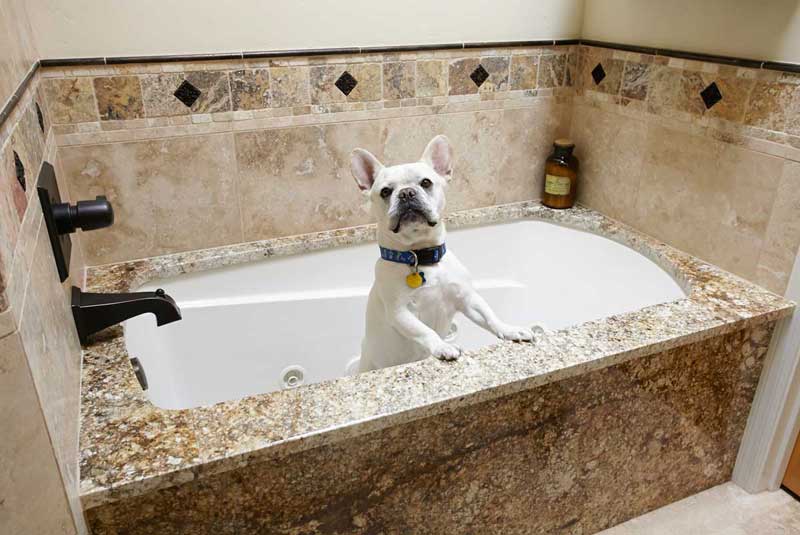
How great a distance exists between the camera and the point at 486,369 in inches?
43.1

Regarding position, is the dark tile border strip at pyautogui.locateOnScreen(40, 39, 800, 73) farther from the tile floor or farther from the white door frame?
the tile floor

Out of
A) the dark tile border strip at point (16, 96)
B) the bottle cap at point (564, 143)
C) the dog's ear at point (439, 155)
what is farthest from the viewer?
the bottle cap at point (564, 143)

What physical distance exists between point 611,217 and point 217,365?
4.19 ft

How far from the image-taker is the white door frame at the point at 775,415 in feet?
4.50

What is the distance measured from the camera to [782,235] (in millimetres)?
1359

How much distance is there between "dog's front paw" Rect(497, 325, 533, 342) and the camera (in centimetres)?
120

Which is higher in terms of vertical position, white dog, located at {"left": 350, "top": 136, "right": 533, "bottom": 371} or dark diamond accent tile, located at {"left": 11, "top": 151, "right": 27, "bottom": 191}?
dark diamond accent tile, located at {"left": 11, "top": 151, "right": 27, "bottom": 191}

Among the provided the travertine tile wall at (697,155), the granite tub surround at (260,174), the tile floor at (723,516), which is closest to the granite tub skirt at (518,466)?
the tile floor at (723,516)

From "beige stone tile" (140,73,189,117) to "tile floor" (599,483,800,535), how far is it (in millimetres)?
1487

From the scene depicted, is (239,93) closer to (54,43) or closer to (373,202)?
(54,43)

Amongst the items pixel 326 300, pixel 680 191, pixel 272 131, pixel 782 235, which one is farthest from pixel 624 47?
pixel 326 300

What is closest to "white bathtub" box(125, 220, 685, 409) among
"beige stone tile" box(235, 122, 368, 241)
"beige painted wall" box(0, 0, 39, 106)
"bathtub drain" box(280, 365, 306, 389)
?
"bathtub drain" box(280, 365, 306, 389)

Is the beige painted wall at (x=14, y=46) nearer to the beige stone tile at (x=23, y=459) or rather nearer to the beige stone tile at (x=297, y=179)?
the beige stone tile at (x=23, y=459)

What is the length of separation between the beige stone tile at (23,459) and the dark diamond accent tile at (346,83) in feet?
3.74
